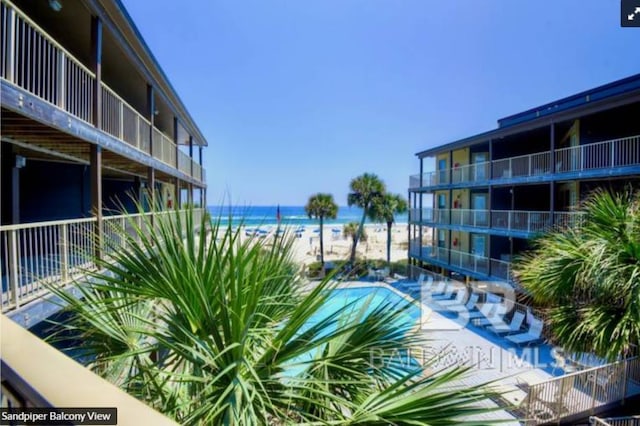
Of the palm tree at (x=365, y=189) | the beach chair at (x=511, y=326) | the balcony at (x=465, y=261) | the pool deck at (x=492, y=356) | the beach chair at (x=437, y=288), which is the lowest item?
the pool deck at (x=492, y=356)

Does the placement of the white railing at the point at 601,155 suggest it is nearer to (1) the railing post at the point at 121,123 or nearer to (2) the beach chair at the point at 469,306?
(2) the beach chair at the point at 469,306

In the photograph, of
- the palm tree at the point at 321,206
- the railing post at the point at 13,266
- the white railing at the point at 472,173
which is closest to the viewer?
the railing post at the point at 13,266

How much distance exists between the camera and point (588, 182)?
14.8 m

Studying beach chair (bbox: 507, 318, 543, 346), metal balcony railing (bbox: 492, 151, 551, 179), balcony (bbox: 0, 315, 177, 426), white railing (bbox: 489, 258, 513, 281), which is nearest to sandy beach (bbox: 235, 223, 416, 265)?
balcony (bbox: 0, 315, 177, 426)

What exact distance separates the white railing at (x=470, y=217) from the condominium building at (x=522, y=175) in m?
0.06

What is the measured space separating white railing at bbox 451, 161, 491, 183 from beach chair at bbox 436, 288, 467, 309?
669 cm

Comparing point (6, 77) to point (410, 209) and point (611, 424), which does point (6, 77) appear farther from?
point (410, 209)

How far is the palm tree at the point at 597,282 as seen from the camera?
526 centimetres

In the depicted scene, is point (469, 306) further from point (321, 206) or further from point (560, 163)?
point (321, 206)

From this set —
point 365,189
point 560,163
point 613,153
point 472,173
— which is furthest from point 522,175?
point 365,189

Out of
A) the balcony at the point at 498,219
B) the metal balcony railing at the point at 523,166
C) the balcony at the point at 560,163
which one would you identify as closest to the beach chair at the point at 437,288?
the balcony at the point at 498,219

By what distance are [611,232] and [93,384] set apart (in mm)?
7473

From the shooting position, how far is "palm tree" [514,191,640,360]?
526 centimetres

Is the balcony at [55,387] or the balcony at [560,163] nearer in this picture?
the balcony at [55,387]
